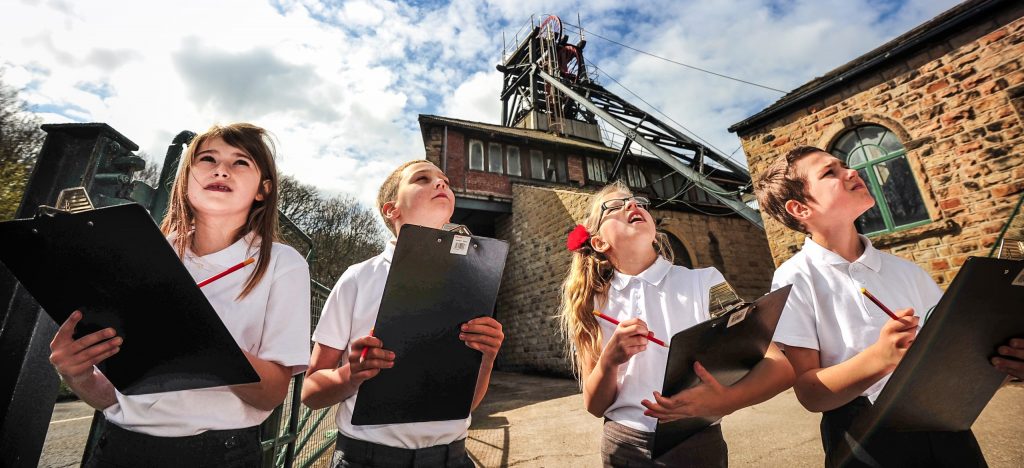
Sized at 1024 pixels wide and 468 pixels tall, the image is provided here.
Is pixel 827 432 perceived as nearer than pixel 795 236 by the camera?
Yes

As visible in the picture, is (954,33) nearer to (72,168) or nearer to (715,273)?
(715,273)

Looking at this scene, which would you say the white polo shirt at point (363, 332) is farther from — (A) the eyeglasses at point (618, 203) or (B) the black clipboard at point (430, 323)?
(A) the eyeglasses at point (618, 203)

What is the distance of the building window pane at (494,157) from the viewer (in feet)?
42.7

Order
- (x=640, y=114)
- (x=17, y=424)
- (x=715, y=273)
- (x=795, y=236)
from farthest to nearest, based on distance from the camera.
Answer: (x=640, y=114) < (x=795, y=236) < (x=715, y=273) < (x=17, y=424)

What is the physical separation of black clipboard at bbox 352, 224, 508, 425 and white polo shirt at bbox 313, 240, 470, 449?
17 centimetres

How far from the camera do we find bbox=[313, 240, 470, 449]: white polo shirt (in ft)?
4.44

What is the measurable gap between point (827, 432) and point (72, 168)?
3117 millimetres

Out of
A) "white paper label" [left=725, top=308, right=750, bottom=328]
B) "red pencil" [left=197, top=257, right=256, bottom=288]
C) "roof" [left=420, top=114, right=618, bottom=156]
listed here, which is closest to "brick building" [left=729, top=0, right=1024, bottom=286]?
"white paper label" [left=725, top=308, right=750, bottom=328]

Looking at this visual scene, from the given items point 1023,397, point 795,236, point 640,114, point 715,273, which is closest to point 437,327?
point 715,273

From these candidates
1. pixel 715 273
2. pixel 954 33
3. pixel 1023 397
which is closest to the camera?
pixel 715 273

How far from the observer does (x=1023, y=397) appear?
153 inches

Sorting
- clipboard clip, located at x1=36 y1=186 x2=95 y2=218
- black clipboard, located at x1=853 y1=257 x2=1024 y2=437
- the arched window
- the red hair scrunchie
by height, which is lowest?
black clipboard, located at x1=853 y1=257 x2=1024 y2=437

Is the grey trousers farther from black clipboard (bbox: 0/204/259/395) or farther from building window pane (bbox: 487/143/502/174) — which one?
building window pane (bbox: 487/143/502/174)

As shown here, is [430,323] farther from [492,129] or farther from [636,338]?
[492,129]
